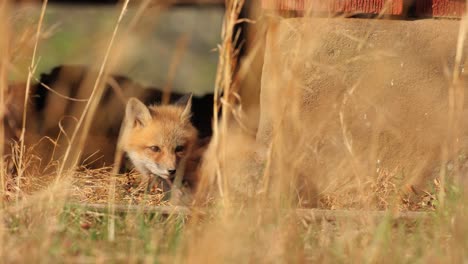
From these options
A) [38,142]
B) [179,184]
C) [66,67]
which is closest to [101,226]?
[179,184]

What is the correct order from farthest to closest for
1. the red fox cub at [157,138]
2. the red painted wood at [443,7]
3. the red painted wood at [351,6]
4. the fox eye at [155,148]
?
the fox eye at [155,148] → the red fox cub at [157,138] → the red painted wood at [443,7] → the red painted wood at [351,6]

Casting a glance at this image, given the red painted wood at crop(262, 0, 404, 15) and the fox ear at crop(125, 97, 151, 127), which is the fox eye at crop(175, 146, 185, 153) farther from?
the red painted wood at crop(262, 0, 404, 15)

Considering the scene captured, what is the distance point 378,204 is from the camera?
5.30m

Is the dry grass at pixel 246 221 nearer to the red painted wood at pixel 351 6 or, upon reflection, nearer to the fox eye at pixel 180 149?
the red painted wood at pixel 351 6

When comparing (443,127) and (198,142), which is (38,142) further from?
(443,127)

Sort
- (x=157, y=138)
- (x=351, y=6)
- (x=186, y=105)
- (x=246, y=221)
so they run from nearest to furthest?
(x=246, y=221) < (x=351, y=6) < (x=157, y=138) < (x=186, y=105)

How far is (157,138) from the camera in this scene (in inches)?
246

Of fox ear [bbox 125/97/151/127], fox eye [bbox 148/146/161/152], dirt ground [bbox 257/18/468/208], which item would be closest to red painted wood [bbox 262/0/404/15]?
dirt ground [bbox 257/18/468/208]

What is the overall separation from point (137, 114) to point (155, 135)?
213mm

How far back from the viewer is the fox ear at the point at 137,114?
6.22 metres

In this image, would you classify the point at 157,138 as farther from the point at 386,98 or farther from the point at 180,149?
the point at 386,98

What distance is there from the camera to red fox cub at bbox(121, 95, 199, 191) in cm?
614

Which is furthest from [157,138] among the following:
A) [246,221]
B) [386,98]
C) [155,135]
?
[246,221]

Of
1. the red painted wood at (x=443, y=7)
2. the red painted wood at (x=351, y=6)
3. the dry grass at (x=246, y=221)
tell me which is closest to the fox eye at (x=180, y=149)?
the red painted wood at (x=351, y=6)
